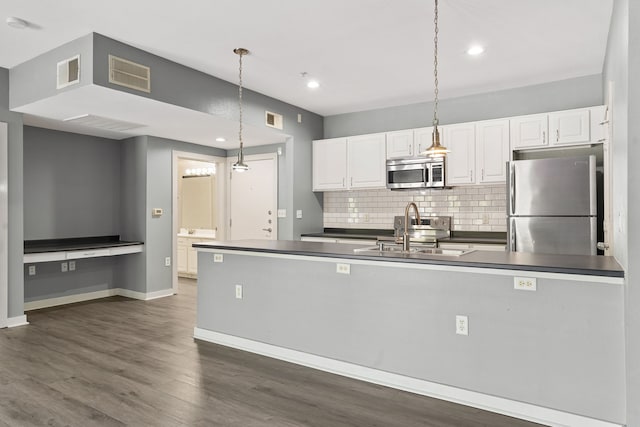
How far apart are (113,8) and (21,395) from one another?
280 cm

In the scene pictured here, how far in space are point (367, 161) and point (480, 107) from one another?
5.24 feet

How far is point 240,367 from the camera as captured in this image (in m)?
3.42

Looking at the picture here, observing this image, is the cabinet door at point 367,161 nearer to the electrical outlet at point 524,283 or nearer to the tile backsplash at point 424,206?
the tile backsplash at point 424,206

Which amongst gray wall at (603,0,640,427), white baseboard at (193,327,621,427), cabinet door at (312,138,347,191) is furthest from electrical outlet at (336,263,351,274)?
cabinet door at (312,138,347,191)

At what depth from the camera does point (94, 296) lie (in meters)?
6.36

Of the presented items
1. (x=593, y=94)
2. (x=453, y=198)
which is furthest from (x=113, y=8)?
(x=593, y=94)

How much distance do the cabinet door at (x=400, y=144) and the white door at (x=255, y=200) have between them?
1.80 metres

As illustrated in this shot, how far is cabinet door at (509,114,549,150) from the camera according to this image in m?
4.78

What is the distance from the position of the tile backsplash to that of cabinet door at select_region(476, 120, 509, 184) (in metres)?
0.36

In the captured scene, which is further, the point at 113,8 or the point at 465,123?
the point at 465,123

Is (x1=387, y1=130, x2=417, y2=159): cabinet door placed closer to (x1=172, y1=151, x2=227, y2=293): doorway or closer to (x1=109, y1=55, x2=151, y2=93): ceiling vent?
(x1=172, y1=151, x2=227, y2=293): doorway

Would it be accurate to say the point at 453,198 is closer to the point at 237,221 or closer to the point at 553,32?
the point at 553,32

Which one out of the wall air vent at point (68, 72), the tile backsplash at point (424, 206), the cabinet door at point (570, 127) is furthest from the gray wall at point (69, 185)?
the cabinet door at point (570, 127)

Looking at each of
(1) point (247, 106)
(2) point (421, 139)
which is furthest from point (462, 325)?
(1) point (247, 106)
